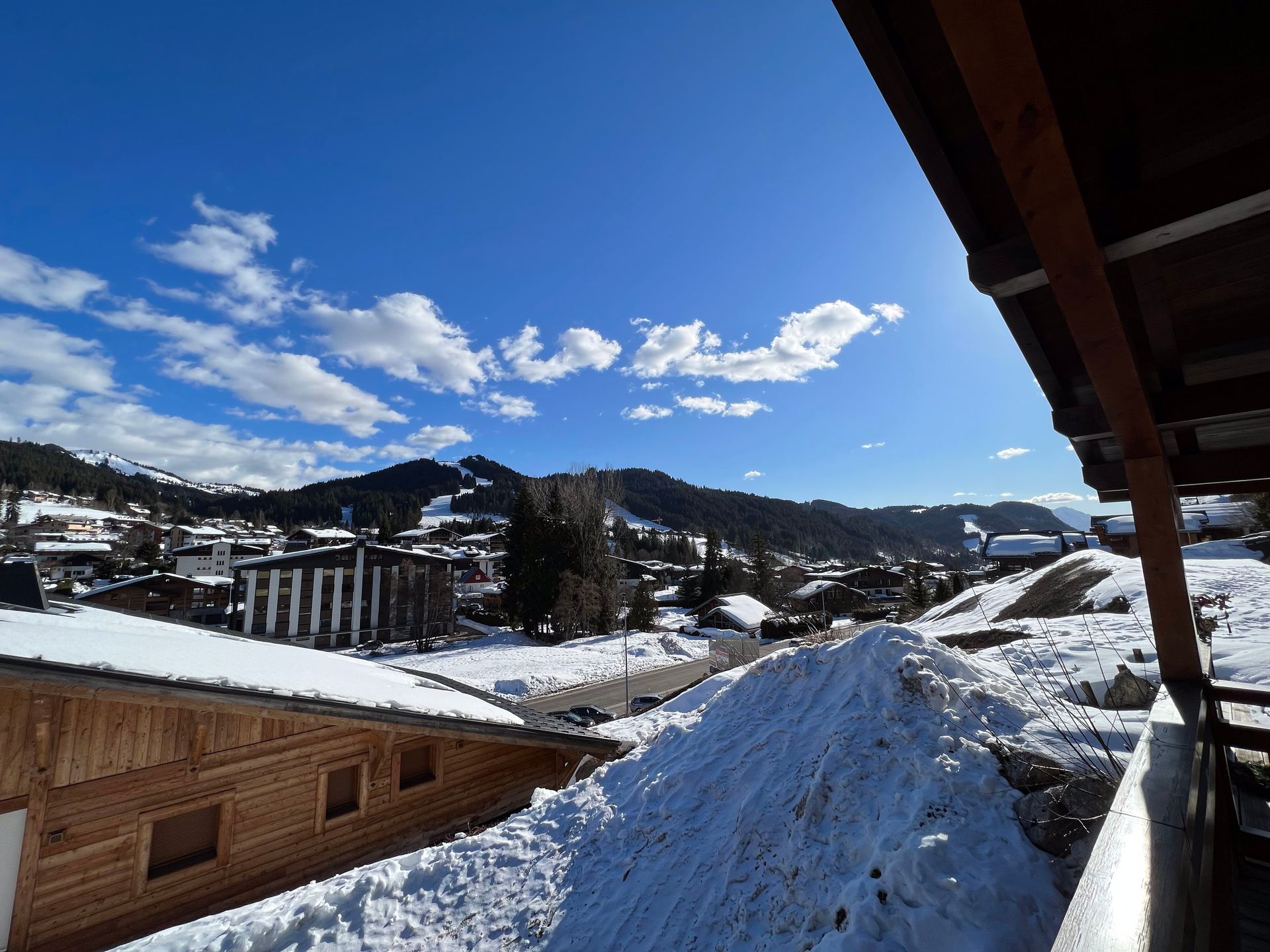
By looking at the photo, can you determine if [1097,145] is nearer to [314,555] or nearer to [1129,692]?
[1129,692]

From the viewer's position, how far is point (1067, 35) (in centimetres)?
176

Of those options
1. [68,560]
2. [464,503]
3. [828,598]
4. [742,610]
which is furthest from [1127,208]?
[464,503]

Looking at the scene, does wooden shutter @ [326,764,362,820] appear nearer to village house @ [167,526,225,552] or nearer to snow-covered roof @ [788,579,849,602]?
snow-covered roof @ [788,579,849,602]

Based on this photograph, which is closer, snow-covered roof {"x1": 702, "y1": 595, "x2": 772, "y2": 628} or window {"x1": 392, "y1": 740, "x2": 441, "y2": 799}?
window {"x1": 392, "y1": 740, "x2": 441, "y2": 799}

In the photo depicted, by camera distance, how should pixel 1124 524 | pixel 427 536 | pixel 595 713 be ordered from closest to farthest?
1. pixel 595 713
2. pixel 1124 524
3. pixel 427 536

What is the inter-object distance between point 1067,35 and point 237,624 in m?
57.0

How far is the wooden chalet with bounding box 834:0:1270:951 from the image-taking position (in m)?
1.46

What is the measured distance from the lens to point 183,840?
648cm

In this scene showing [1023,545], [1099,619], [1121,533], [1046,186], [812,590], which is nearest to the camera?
[1046,186]

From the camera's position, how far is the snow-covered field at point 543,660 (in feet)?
85.8

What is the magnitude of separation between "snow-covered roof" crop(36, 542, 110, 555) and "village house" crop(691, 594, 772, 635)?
265 ft

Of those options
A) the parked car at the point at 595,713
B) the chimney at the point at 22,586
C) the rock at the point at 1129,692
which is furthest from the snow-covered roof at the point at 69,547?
the rock at the point at 1129,692

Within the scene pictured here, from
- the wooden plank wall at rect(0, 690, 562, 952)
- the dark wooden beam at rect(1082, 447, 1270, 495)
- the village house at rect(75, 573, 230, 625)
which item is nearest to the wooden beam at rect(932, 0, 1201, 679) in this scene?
the dark wooden beam at rect(1082, 447, 1270, 495)

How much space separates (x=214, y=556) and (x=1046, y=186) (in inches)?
3671
